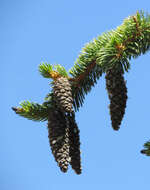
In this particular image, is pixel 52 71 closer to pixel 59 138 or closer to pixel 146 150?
pixel 59 138

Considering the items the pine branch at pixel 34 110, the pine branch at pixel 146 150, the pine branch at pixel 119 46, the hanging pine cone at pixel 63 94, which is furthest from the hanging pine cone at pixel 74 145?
the pine branch at pixel 146 150

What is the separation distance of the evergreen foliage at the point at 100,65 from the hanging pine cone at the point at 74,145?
2cm

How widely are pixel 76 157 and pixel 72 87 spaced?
0.72 metres

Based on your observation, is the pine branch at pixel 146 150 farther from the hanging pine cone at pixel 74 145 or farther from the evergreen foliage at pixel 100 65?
the hanging pine cone at pixel 74 145

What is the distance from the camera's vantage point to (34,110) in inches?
135

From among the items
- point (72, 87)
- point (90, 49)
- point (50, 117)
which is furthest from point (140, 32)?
point (50, 117)

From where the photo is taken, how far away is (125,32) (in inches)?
119

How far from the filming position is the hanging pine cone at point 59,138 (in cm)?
288

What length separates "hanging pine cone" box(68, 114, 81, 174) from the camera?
3041 mm

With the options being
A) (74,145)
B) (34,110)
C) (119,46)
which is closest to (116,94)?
(119,46)

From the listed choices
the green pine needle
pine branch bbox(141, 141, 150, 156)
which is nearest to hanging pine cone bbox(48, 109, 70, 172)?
the green pine needle

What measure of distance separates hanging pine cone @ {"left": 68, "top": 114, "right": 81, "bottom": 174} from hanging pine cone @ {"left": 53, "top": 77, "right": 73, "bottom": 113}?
0.21 m

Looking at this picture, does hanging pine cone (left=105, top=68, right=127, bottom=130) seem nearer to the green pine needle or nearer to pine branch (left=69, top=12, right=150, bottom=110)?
pine branch (left=69, top=12, right=150, bottom=110)

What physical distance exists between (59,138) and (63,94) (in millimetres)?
377
